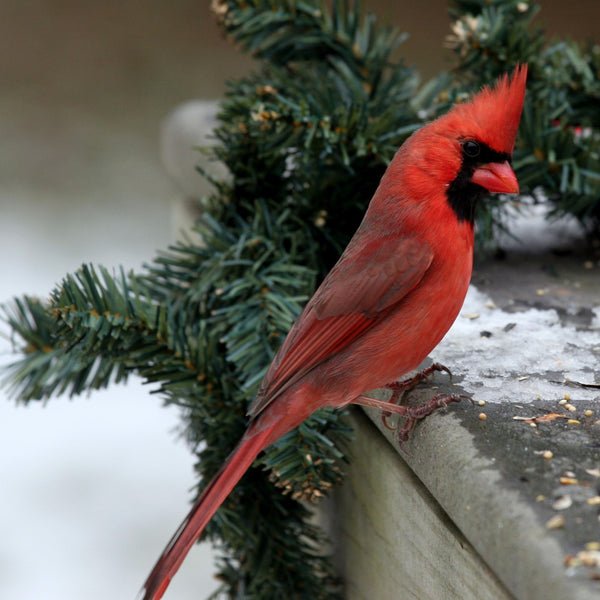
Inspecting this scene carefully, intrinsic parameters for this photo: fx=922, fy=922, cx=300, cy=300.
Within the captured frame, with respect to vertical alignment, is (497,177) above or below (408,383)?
above

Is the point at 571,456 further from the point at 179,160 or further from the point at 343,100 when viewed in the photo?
the point at 179,160

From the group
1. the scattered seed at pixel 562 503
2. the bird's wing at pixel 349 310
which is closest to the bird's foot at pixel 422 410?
the bird's wing at pixel 349 310

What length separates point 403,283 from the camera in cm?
97

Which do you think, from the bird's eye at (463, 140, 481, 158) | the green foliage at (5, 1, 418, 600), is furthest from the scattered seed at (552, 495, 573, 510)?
the bird's eye at (463, 140, 481, 158)

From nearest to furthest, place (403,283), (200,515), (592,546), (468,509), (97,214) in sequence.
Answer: (592,546), (468,509), (200,515), (403,283), (97,214)

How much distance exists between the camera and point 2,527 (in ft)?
7.92

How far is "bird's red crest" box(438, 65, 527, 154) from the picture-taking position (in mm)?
967

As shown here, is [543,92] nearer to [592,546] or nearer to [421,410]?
[421,410]

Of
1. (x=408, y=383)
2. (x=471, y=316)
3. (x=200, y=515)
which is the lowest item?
(x=200, y=515)

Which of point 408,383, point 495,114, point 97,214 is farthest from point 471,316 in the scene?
point 97,214

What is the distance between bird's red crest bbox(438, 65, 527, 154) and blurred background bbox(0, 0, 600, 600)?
1.44 feet

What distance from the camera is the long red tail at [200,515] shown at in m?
0.84

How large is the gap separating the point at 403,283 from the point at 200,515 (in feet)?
1.04

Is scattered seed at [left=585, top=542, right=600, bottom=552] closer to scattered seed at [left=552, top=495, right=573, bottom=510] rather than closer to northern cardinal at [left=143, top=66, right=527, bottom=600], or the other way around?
scattered seed at [left=552, top=495, right=573, bottom=510]
